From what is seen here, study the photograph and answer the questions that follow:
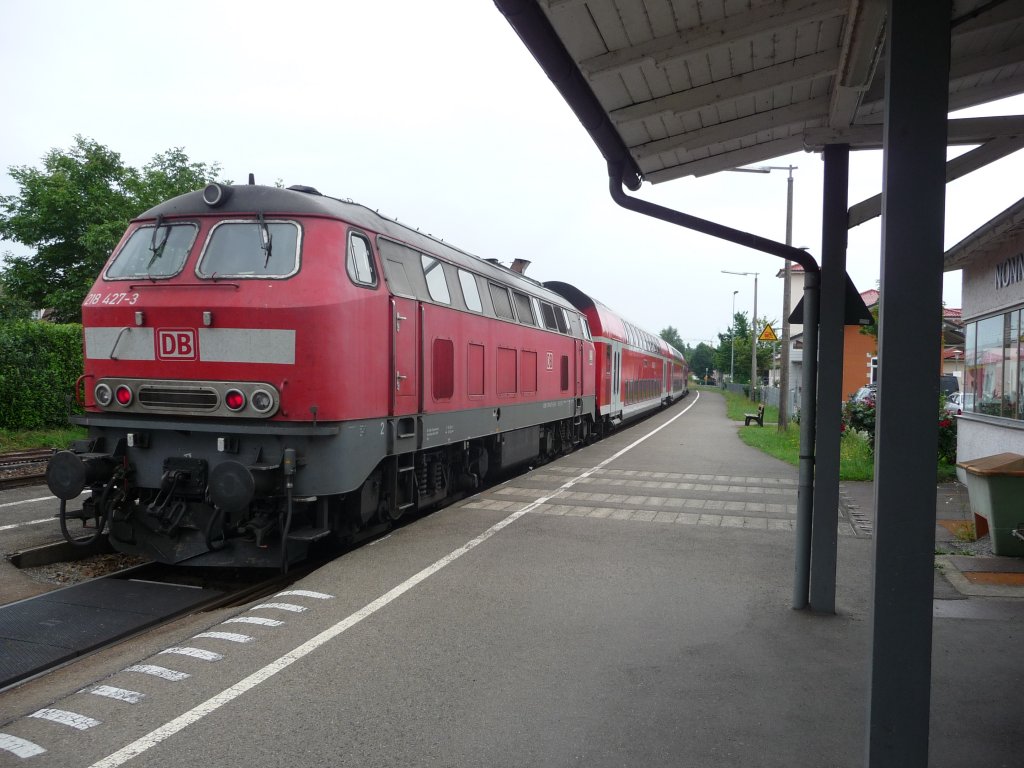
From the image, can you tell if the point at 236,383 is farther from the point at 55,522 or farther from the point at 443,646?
the point at 55,522

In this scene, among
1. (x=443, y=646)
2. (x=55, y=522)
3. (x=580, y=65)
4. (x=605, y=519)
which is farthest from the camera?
(x=605, y=519)

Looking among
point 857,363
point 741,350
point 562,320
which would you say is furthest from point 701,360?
point 562,320

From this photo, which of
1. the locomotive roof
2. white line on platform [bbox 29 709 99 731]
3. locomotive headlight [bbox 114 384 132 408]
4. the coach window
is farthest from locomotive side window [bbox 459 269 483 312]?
white line on platform [bbox 29 709 99 731]

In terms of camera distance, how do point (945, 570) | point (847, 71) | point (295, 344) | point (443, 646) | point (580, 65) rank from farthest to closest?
point (945, 570) < point (295, 344) < point (443, 646) < point (847, 71) < point (580, 65)

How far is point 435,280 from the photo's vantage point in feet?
30.1

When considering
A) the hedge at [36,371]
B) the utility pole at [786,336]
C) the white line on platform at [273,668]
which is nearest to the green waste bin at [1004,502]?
the white line on platform at [273,668]

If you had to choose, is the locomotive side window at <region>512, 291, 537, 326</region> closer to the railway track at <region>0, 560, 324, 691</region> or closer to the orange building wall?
the railway track at <region>0, 560, 324, 691</region>

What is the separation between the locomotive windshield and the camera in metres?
6.89

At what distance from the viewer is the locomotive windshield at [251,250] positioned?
689 cm

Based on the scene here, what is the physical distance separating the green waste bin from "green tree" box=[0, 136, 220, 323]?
28.4 meters

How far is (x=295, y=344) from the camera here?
6629 mm

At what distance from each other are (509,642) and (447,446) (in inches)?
197

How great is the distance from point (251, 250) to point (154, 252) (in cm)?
105

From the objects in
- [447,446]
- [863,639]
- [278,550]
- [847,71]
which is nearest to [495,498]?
[447,446]
